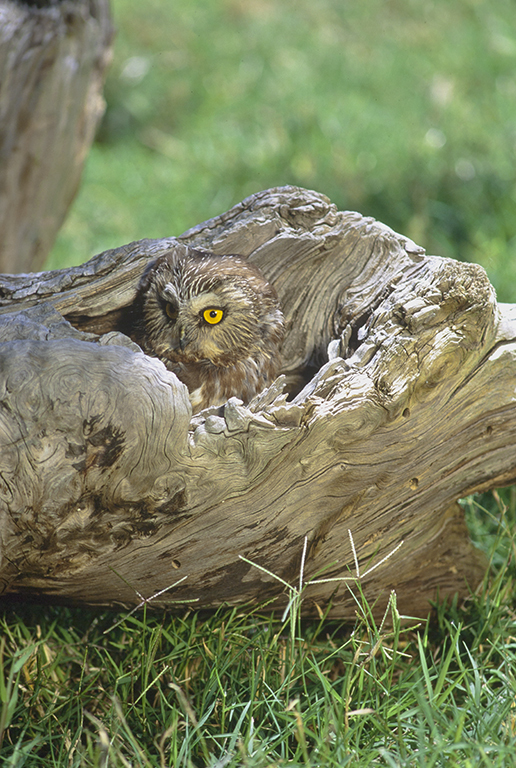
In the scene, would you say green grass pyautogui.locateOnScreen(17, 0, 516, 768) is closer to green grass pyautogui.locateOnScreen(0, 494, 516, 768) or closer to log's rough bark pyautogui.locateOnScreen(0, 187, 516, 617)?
green grass pyautogui.locateOnScreen(0, 494, 516, 768)

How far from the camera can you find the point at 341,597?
2.48 meters

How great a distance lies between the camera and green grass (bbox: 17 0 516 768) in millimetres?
1929

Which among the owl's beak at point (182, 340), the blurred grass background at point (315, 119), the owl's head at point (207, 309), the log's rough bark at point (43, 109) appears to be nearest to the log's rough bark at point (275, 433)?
the owl's head at point (207, 309)

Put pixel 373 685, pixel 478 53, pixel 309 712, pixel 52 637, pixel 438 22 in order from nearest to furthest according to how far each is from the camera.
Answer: pixel 309 712, pixel 373 685, pixel 52 637, pixel 478 53, pixel 438 22

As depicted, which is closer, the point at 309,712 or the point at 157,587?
the point at 309,712

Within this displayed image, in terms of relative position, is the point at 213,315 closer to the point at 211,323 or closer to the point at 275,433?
the point at 211,323

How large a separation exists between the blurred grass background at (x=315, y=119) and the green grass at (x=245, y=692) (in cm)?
260

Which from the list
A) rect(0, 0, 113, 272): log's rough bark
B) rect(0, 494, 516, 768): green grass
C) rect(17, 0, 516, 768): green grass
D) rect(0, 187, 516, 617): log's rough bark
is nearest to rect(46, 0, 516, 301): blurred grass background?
rect(17, 0, 516, 768): green grass

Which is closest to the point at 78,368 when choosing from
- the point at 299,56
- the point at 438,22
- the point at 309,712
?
the point at 309,712

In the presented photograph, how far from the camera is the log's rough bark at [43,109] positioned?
3473mm

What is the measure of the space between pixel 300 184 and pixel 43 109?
7.83 ft

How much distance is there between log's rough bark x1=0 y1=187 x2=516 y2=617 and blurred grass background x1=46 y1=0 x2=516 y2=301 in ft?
6.51

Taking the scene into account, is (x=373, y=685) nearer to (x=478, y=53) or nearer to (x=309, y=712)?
(x=309, y=712)

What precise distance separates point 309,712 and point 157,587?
0.65 m
